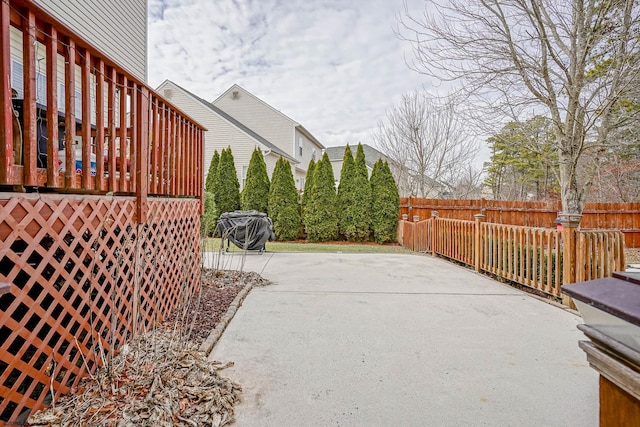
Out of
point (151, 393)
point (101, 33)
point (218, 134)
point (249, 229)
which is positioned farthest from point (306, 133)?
point (151, 393)

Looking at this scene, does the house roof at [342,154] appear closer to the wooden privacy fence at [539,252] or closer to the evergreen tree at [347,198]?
the evergreen tree at [347,198]

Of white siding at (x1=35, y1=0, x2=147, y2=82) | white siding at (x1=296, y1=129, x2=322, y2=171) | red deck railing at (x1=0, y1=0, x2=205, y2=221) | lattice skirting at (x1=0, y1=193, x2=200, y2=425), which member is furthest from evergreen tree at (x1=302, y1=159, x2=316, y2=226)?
lattice skirting at (x1=0, y1=193, x2=200, y2=425)

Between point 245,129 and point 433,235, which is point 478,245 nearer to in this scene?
point 433,235

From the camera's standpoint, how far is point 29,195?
191cm

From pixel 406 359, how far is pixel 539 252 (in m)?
3.56

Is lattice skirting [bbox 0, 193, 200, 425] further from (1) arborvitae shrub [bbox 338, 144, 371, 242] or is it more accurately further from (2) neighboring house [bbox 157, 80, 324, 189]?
(2) neighboring house [bbox 157, 80, 324, 189]

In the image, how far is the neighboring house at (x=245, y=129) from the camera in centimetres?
1656

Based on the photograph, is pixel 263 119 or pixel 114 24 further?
pixel 263 119

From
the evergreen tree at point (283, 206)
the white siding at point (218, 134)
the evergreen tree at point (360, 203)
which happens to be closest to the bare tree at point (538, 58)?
the evergreen tree at point (360, 203)

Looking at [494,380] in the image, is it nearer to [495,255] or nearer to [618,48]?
[495,255]

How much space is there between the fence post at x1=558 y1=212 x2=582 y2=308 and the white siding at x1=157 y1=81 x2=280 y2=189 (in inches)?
538

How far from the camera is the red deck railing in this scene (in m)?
1.80

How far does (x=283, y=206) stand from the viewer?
492 inches

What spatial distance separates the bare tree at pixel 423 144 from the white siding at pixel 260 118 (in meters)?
5.28
